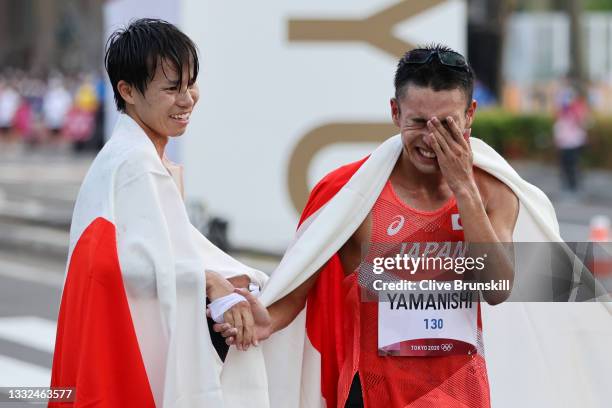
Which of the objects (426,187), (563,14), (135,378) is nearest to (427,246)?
(426,187)

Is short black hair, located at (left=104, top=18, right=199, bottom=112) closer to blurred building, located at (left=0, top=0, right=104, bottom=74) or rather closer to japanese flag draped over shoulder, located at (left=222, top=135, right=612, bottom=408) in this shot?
japanese flag draped over shoulder, located at (left=222, top=135, right=612, bottom=408)

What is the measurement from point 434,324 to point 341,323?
13.5 inches

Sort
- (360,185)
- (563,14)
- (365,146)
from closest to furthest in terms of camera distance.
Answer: (360,185), (365,146), (563,14)

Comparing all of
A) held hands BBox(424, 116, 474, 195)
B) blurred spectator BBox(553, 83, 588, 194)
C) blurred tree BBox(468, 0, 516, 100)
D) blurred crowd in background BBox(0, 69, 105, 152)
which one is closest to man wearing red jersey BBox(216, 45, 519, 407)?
held hands BBox(424, 116, 474, 195)

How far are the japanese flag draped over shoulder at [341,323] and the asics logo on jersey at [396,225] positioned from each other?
0.30 feet

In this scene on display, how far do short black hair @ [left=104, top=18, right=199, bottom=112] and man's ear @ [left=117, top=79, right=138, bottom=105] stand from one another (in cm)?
1

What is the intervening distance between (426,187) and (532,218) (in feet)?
1.17

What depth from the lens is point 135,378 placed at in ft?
12.7

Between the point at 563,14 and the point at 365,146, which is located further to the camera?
the point at 563,14

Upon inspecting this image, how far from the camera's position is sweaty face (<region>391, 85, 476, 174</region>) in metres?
3.90

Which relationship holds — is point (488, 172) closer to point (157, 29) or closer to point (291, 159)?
point (157, 29)

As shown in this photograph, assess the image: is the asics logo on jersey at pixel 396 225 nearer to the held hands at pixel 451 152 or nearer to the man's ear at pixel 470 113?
the held hands at pixel 451 152

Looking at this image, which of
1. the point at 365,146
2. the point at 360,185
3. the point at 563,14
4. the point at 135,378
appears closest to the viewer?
the point at 135,378

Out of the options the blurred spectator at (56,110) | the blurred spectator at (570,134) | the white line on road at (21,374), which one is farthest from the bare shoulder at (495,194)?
the blurred spectator at (56,110)
